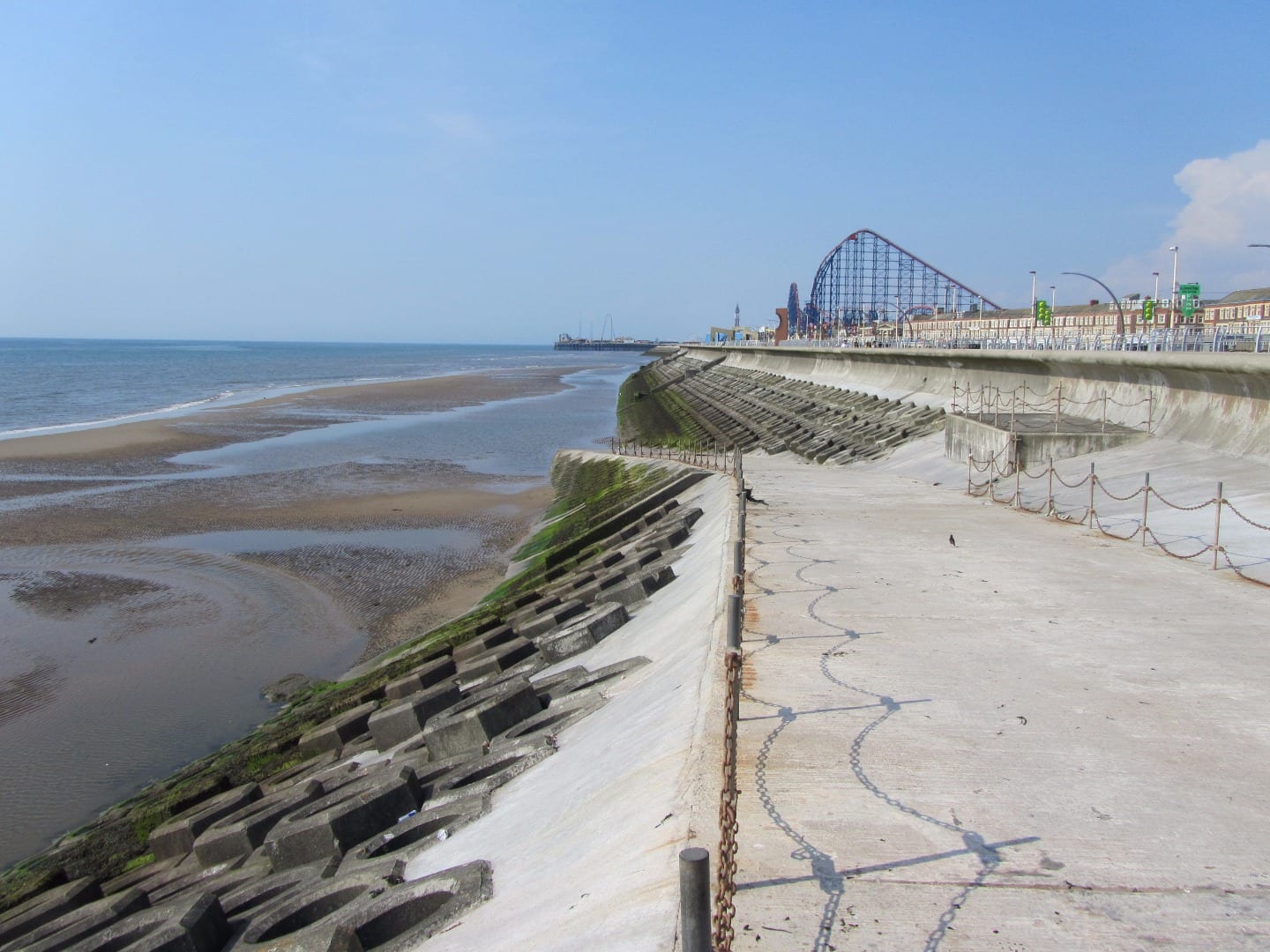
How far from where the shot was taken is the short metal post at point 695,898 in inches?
112

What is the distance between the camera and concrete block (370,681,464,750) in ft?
29.0

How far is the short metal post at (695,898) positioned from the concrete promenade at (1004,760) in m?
0.78

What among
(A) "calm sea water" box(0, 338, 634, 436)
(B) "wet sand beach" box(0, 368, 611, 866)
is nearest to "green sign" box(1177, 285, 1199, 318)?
(B) "wet sand beach" box(0, 368, 611, 866)

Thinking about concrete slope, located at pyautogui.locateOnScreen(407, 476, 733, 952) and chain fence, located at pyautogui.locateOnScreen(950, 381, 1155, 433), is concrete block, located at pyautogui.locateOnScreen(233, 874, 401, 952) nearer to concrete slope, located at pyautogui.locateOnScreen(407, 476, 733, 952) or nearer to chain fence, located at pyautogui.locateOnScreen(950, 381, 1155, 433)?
concrete slope, located at pyautogui.locateOnScreen(407, 476, 733, 952)

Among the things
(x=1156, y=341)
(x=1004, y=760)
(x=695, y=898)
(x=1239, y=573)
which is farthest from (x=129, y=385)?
(x=695, y=898)

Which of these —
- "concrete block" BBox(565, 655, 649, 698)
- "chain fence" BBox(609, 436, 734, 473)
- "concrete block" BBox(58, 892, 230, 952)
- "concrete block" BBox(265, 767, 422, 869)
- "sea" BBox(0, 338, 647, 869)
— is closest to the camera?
"concrete block" BBox(58, 892, 230, 952)

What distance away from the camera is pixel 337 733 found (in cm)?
969

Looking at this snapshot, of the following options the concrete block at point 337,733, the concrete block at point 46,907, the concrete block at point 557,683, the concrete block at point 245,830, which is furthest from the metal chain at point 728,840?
the concrete block at point 337,733

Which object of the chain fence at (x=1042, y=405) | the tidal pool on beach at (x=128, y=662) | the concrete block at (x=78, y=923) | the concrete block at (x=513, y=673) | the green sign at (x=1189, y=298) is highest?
the green sign at (x=1189, y=298)

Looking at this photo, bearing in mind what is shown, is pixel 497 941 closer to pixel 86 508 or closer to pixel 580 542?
pixel 580 542

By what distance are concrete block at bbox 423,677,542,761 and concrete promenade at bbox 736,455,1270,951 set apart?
1.94 metres

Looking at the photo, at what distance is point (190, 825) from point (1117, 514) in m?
11.5

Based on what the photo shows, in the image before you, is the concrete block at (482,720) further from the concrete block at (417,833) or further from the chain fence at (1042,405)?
the chain fence at (1042,405)

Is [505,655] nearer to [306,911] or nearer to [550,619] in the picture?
[550,619]
